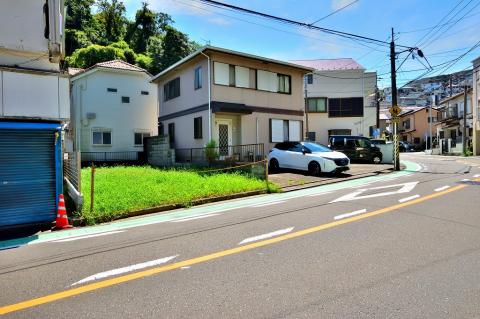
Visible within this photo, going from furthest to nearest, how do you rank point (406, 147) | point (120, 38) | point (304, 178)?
point (406, 147), point (120, 38), point (304, 178)

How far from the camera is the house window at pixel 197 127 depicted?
→ 64.3ft

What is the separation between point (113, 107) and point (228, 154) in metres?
10.6

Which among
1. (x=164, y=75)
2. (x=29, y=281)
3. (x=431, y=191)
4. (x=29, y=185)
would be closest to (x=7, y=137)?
(x=29, y=185)

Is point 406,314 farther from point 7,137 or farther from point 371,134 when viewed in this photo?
point 371,134

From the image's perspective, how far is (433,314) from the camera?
3.50 metres

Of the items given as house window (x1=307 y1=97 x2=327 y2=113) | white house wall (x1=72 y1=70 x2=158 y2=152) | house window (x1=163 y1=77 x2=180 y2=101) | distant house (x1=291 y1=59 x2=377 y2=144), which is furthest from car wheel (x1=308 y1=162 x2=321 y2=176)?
house window (x1=307 y1=97 x2=327 y2=113)

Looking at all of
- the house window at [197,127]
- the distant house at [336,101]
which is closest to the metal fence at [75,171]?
the house window at [197,127]

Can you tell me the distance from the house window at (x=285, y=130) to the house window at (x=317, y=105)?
14530 millimetres

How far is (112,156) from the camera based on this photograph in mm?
25125

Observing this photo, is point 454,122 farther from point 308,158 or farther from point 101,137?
point 101,137

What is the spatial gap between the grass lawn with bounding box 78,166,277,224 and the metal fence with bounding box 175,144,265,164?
109 inches

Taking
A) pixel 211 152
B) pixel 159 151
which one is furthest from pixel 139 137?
pixel 211 152

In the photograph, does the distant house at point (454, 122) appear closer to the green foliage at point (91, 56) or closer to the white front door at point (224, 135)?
the white front door at point (224, 135)

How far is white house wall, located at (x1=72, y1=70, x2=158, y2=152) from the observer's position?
2472 centimetres
